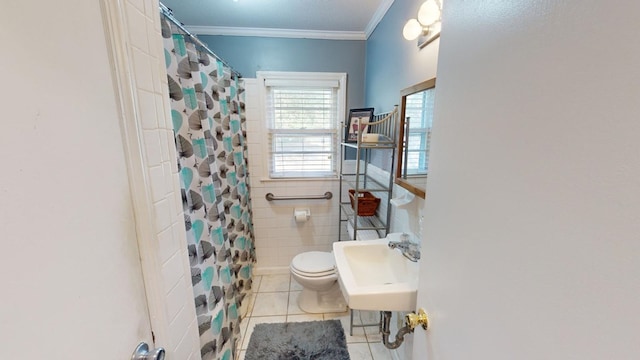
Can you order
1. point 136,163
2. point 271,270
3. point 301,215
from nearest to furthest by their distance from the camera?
point 136,163 → point 301,215 → point 271,270

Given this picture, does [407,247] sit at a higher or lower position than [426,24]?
lower

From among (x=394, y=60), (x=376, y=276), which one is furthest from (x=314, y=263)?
(x=394, y=60)

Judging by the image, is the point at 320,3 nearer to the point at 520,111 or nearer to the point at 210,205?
the point at 210,205

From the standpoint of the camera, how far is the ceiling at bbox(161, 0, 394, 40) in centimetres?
184

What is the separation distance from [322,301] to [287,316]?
306 mm

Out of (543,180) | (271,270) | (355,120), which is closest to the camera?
(543,180)

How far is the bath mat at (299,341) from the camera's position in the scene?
168 centimetres

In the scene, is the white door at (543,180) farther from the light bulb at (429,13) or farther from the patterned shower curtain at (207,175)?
the patterned shower curtain at (207,175)

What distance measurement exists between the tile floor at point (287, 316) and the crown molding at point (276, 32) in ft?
7.74

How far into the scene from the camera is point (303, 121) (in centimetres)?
254

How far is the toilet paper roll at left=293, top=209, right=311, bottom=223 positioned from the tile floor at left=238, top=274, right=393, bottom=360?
2.03 feet

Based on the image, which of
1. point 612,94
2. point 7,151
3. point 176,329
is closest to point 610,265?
point 612,94

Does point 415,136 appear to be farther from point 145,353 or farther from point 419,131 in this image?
point 145,353

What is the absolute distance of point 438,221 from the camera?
69 centimetres
